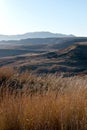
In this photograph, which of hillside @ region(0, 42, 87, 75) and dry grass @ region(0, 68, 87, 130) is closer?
dry grass @ region(0, 68, 87, 130)

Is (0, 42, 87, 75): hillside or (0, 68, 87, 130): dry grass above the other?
(0, 68, 87, 130): dry grass

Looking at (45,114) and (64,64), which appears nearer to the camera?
(45,114)

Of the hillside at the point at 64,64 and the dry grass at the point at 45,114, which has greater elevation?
the dry grass at the point at 45,114

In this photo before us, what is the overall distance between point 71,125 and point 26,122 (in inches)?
27.5

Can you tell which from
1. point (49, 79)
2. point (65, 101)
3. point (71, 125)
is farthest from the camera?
point (49, 79)

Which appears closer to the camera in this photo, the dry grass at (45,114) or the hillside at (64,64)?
the dry grass at (45,114)

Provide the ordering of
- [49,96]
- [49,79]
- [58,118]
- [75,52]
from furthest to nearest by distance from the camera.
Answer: [75,52] → [49,79] → [49,96] → [58,118]

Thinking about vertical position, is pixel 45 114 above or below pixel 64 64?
above

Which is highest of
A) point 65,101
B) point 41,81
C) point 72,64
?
point 65,101

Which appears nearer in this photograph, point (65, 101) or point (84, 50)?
point (65, 101)

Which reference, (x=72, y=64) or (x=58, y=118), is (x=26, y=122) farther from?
(x=72, y=64)

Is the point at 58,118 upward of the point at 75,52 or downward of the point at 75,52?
upward

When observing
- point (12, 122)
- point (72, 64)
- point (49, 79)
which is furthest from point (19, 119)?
point (72, 64)

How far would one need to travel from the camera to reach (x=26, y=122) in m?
5.11
